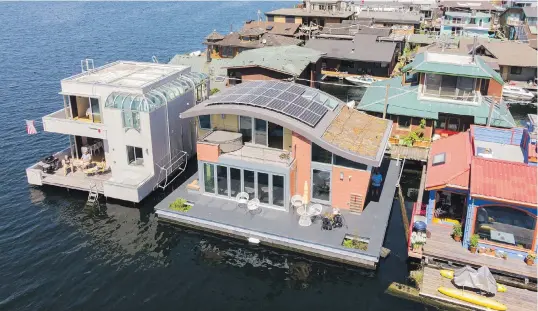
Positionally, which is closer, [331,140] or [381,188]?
[331,140]

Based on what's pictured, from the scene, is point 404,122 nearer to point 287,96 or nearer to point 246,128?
point 287,96

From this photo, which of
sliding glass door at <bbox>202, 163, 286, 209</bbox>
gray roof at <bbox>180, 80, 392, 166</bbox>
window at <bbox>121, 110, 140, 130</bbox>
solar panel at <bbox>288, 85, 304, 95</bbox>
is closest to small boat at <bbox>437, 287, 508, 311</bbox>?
gray roof at <bbox>180, 80, 392, 166</bbox>

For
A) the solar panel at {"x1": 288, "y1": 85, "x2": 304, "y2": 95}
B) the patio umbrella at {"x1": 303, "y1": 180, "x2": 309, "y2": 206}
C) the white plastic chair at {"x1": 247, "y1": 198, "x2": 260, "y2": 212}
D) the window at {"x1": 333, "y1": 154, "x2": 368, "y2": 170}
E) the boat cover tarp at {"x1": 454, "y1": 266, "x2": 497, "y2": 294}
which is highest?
the solar panel at {"x1": 288, "y1": 85, "x2": 304, "y2": 95}

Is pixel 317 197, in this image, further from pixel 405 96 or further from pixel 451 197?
pixel 405 96

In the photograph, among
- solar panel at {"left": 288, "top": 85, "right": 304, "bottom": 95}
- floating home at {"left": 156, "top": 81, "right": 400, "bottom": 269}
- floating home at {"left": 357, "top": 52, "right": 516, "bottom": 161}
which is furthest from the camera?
floating home at {"left": 357, "top": 52, "right": 516, "bottom": 161}

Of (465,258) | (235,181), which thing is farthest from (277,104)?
(465,258)

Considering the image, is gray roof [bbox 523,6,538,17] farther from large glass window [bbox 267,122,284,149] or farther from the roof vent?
large glass window [bbox 267,122,284,149]

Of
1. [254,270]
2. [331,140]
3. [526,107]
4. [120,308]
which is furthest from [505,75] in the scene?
[120,308]
